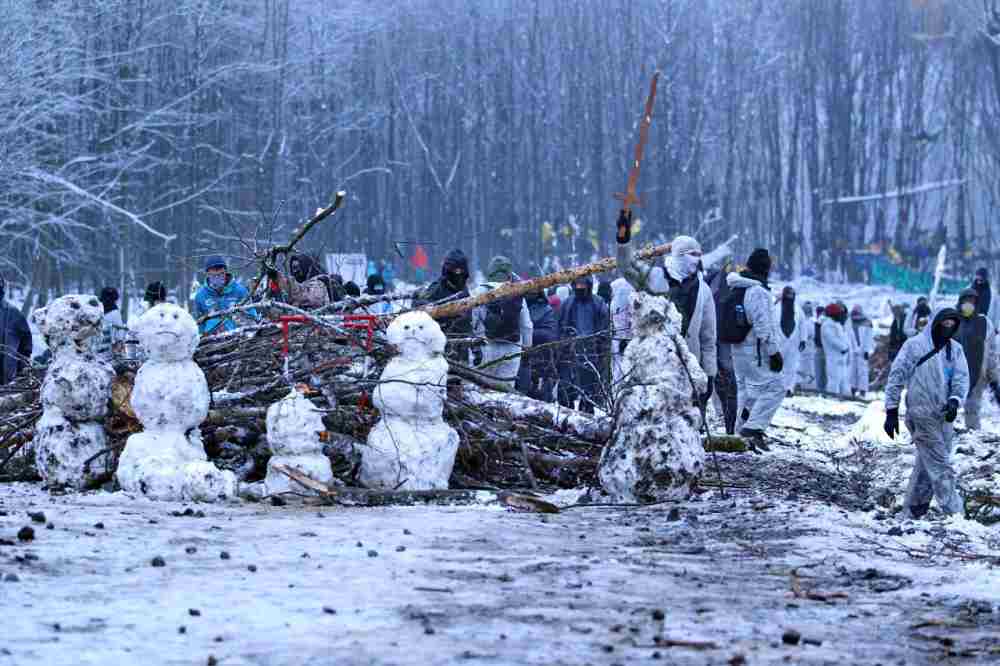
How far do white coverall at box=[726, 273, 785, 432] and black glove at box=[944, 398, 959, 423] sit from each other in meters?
2.80

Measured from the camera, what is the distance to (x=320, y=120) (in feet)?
170

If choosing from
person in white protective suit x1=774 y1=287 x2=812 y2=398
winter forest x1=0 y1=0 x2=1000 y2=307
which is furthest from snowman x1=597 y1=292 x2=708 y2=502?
winter forest x1=0 y1=0 x2=1000 y2=307

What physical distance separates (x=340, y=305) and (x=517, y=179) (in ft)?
156

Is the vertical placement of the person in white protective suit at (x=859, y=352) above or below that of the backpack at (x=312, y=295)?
below

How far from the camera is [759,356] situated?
502 inches

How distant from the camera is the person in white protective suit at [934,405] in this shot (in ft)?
31.9

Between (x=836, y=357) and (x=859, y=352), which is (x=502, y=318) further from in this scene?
(x=859, y=352)

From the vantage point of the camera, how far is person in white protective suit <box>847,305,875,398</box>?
2800 centimetres

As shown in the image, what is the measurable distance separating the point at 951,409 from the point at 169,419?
480 cm

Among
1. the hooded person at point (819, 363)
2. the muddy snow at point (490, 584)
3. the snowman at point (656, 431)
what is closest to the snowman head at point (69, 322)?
the muddy snow at point (490, 584)

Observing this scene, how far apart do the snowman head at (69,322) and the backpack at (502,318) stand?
14.2ft

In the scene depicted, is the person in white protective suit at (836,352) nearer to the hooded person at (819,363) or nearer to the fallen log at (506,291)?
the hooded person at (819,363)

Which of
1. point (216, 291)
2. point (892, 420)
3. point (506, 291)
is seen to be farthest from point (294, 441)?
point (892, 420)

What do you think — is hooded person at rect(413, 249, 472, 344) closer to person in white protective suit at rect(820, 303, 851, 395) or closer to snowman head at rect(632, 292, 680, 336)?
snowman head at rect(632, 292, 680, 336)
